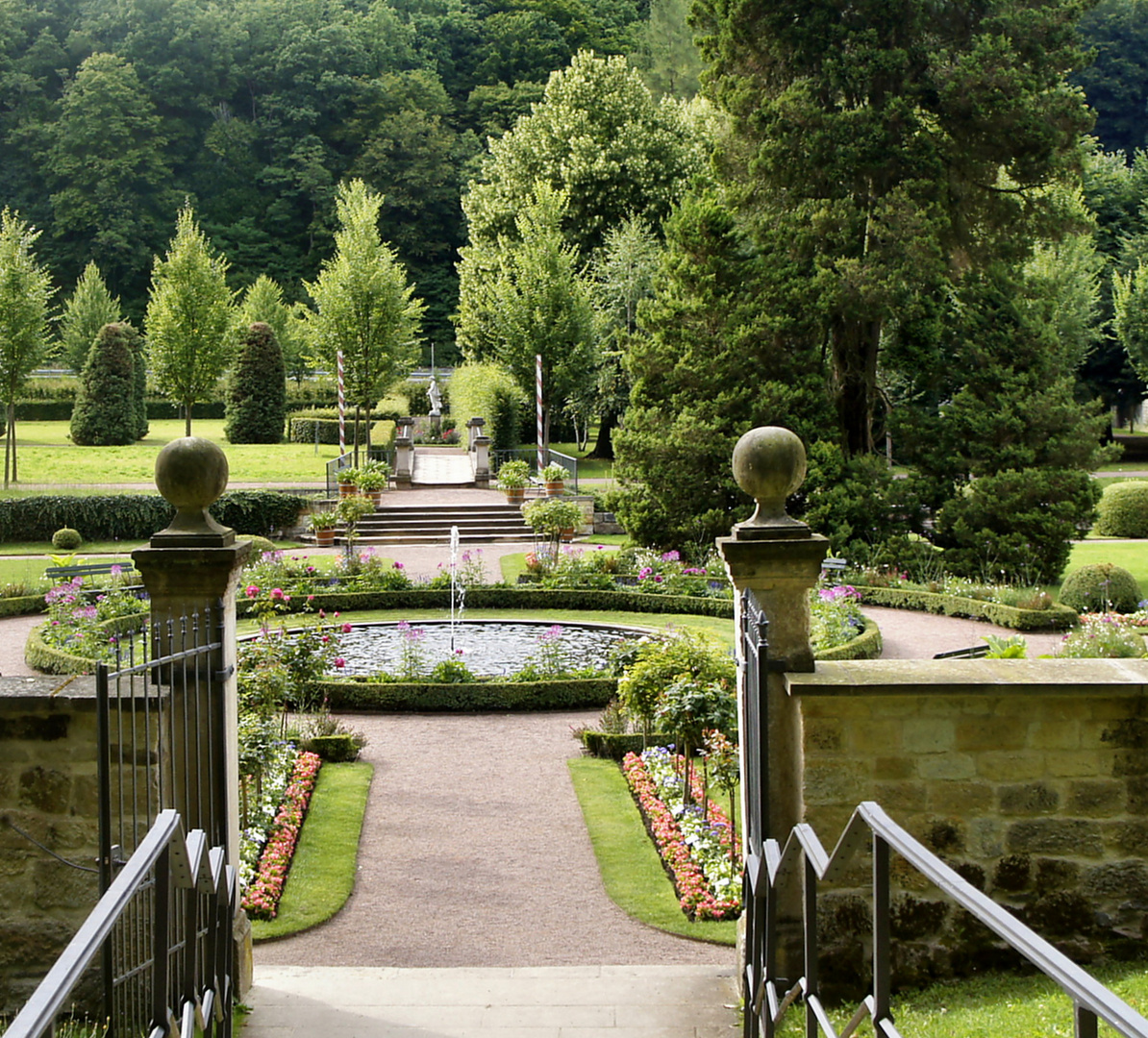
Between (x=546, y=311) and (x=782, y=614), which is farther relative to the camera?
(x=546, y=311)

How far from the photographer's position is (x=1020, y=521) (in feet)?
64.2

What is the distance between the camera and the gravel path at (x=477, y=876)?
19.7 ft

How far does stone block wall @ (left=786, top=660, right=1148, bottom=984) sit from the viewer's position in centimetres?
483

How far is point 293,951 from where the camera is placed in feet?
19.8

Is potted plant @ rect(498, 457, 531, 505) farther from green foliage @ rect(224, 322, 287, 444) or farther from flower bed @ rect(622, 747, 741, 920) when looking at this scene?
flower bed @ rect(622, 747, 741, 920)

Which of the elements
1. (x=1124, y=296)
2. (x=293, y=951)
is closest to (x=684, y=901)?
(x=293, y=951)

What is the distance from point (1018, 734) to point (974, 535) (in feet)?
51.7

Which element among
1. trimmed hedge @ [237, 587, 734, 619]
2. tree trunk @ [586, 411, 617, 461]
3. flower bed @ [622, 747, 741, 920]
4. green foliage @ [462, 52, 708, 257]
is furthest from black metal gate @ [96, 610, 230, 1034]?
tree trunk @ [586, 411, 617, 461]

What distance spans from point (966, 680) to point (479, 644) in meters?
10.8

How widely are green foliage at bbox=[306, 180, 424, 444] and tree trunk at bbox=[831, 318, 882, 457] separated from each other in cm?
1482

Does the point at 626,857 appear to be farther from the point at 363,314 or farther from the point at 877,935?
the point at 363,314

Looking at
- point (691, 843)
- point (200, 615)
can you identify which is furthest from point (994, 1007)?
point (200, 615)

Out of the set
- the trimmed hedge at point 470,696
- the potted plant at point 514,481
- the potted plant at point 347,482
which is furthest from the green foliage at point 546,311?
the trimmed hedge at point 470,696

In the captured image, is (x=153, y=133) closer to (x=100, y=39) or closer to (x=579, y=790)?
(x=100, y=39)
